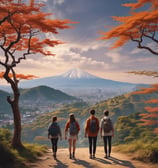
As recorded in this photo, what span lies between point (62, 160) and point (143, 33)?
8.27 meters

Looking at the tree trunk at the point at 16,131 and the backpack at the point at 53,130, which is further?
the tree trunk at the point at 16,131

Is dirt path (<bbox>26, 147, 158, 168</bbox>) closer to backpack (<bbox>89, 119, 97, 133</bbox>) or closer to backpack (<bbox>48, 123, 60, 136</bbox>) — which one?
backpack (<bbox>48, 123, 60, 136</bbox>)

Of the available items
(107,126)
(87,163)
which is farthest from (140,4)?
(87,163)

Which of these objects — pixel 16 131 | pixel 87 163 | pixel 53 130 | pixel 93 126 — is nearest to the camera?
pixel 87 163

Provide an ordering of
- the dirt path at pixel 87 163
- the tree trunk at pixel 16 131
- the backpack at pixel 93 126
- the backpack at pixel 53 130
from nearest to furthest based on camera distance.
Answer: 1. the dirt path at pixel 87 163
2. the backpack at pixel 93 126
3. the backpack at pixel 53 130
4. the tree trunk at pixel 16 131

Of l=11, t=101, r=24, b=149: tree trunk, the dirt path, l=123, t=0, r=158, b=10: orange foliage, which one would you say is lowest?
the dirt path

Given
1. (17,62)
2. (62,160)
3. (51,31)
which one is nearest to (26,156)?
(62,160)

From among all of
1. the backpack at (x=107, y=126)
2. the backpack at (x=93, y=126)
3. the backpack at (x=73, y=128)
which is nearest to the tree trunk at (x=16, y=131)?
the backpack at (x=73, y=128)

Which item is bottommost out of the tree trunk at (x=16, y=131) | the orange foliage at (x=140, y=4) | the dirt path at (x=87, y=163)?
the dirt path at (x=87, y=163)

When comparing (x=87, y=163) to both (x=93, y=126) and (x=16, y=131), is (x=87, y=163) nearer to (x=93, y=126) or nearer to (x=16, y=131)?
(x=93, y=126)

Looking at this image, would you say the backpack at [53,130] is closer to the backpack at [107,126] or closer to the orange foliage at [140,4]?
the backpack at [107,126]

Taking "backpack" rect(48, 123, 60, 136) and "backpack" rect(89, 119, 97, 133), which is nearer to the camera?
"backpack" rect(89, 119, 97, 133)

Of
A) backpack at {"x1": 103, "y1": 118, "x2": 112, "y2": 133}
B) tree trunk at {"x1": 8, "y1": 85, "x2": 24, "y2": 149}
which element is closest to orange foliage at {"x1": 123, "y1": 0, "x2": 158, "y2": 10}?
backpack at {"x1": 103, "y1": 118, "x2": 112, "y2": 133}

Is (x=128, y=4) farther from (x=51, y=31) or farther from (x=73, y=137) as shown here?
(x=73, y=137)
